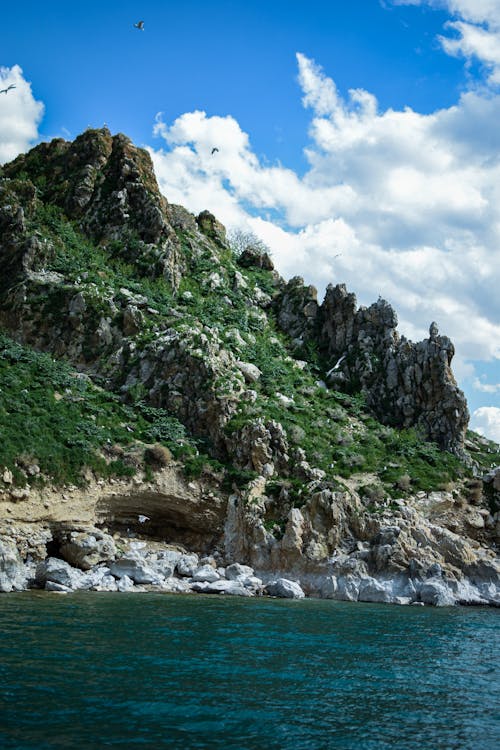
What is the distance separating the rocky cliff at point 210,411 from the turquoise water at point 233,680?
37.9 ft

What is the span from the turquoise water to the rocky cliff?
11553mm

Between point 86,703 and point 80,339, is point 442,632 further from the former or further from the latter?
point 80,339

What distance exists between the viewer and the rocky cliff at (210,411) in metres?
36.8

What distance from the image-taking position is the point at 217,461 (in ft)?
142

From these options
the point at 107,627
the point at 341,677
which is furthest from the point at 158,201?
the point at 341,677

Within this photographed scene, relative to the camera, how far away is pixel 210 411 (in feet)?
151

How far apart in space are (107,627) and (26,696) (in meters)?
7.75

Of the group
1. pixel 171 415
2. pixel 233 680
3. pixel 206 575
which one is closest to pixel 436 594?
pixel 206 575

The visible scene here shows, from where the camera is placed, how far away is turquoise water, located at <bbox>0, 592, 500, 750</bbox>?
1131cm

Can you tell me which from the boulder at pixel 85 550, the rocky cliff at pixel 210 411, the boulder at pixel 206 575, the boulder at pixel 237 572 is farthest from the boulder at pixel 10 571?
the boulder at pixel 237 572

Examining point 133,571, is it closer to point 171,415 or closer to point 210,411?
Answer: point 210,411

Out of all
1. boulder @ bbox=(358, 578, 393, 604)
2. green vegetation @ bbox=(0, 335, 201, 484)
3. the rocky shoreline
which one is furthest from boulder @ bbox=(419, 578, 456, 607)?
green vegetation @ bbox=(0, 335, 201, 484)

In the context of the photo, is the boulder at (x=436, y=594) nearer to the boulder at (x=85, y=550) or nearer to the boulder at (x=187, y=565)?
the boulder at (x=187, y=565)

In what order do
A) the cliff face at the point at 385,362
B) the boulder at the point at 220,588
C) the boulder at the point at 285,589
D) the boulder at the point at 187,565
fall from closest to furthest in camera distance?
the boulder at the point at 220,588 → the boulder at the point at 285,589 → the boulder at the point at 187,565 → the cliff face at the point at 385,362
